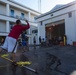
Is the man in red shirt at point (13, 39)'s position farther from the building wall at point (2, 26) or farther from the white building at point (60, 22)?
the building wall at point (2, 26)

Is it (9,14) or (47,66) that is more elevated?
(9,14)

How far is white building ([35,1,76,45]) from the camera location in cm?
2034

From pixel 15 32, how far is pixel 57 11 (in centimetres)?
1701

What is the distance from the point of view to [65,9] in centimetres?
2130

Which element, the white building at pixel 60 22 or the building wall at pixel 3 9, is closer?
the white building at pixel 60 22

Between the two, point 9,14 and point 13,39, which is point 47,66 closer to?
point 13,39

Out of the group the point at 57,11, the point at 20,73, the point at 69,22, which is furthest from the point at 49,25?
the point at 20,73

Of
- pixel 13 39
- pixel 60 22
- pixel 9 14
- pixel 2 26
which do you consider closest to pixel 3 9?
pixel 9 14

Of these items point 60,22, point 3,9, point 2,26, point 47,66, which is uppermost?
point 3,9

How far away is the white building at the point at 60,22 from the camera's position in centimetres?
2034

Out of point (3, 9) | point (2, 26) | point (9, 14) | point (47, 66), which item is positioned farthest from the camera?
point (9, 14)

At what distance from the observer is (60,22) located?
23.1 m

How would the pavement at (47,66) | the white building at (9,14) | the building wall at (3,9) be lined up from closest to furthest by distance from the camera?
the pavement at (47,66)
the white building at (9,14)
the building wall at (3,9)

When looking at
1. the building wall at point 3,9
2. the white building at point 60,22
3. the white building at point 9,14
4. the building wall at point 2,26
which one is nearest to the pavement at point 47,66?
the white building at point 60,22
